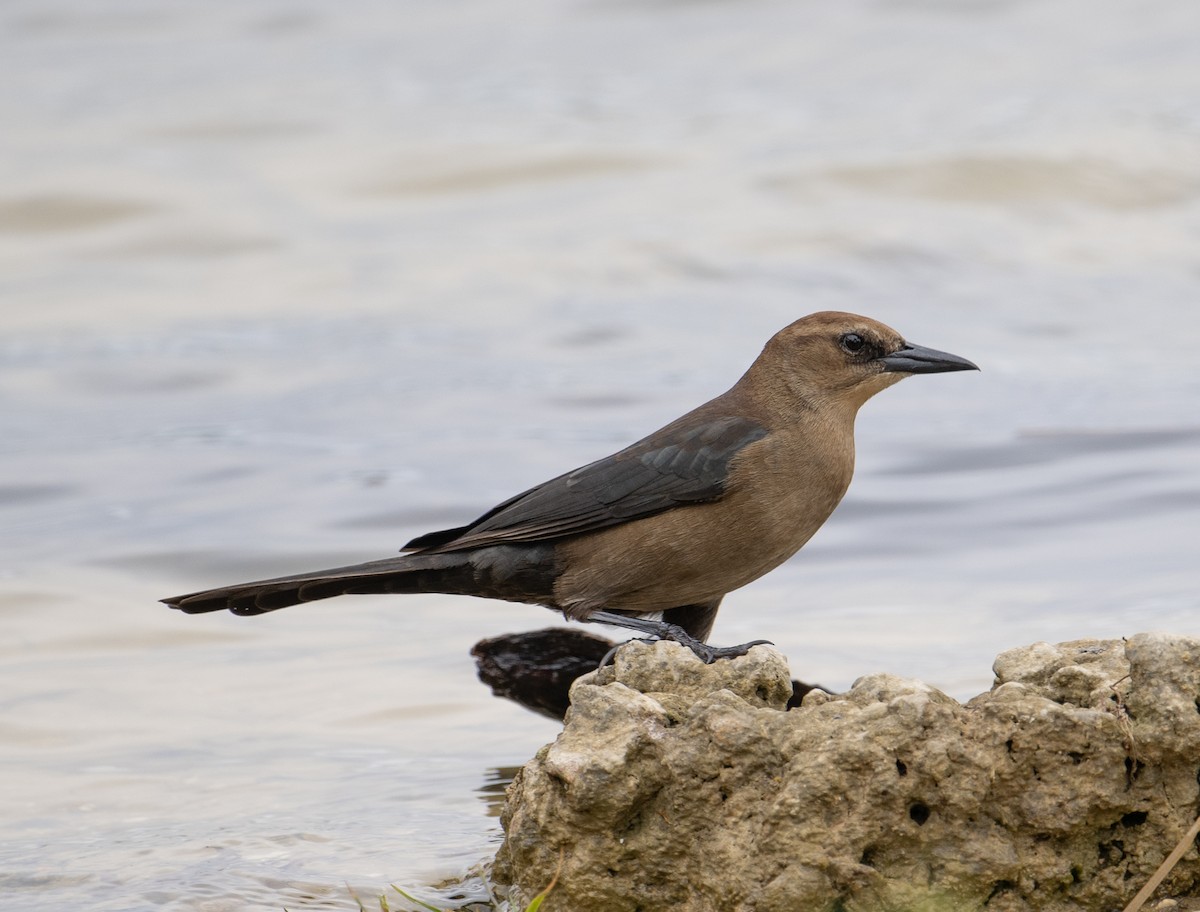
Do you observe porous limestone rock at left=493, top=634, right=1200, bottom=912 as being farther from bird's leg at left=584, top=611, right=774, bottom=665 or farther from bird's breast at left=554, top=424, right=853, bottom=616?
bird's breast at left=554, top=424, right=853, bottom=616

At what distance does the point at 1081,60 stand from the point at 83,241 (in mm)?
13485

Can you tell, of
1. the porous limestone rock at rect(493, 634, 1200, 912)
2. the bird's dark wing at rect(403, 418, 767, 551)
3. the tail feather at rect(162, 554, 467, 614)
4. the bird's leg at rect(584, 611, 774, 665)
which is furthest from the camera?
the bird's dark wing at rect(403, 418, 767, 551)

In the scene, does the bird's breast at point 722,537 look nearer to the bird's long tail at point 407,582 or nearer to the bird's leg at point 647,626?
the bird's leg at point 647,626

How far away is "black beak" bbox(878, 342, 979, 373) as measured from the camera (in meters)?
6.10

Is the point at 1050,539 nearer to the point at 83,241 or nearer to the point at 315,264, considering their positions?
the point at 315,264

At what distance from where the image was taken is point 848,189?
18.3m

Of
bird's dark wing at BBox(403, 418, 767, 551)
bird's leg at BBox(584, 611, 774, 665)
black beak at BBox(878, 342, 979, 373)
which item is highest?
black beak at BBox(878, 342, 979, 373)

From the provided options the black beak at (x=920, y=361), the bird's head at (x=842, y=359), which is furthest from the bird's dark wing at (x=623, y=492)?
the black beak at (x=920, y=361)

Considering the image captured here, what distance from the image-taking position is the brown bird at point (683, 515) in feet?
19.2

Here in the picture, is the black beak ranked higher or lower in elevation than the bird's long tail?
higher

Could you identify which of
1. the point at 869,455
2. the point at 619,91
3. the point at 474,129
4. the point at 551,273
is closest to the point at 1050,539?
the point at 869,455

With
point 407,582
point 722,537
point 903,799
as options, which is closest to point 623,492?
point 722,537

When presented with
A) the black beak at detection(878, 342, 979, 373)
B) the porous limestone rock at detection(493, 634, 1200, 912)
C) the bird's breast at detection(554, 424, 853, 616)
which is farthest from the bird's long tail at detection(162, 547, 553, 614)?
the porous limestone rock at detection(493, 634, 1200, 912)

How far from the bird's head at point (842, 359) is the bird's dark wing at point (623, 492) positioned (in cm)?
26
